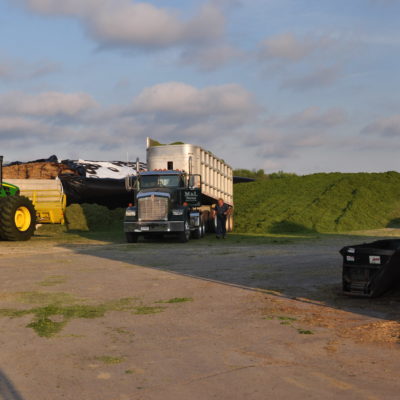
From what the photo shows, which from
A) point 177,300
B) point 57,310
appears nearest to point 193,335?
point 177,300

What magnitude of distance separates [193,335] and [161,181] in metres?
17.7

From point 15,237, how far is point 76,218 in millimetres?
7271

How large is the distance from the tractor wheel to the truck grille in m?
4.27

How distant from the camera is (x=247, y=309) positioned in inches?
373

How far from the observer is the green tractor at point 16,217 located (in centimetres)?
2242

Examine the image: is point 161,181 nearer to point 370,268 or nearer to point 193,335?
point 370,268

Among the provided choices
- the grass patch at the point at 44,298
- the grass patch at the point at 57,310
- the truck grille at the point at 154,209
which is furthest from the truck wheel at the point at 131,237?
the grass patch at the point at 57,310

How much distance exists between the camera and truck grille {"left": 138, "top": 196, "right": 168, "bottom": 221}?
24188mm

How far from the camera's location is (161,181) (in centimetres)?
2525

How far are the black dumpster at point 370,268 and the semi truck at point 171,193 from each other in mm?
14410

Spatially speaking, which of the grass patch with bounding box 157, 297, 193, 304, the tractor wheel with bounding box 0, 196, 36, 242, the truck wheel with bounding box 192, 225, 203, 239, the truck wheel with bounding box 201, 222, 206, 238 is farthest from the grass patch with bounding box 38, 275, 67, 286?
the truck wheel with bounding box 201, 222, 206, 238

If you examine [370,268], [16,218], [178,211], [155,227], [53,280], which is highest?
[178,211]

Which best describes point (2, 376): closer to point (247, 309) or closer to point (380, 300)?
point (247, 309)

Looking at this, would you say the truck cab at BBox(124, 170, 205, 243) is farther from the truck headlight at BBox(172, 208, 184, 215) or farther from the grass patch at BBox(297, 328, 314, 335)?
the grass patch at BBox(297, 328, 314, 335)
